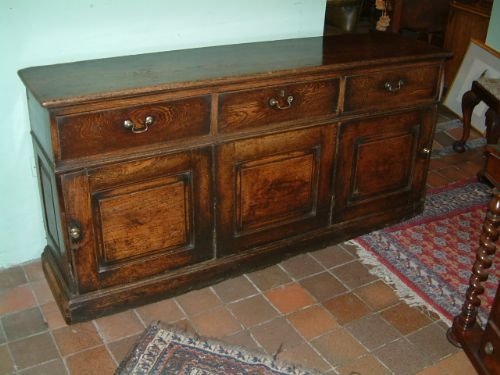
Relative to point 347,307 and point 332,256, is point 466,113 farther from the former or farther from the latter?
point 347,307

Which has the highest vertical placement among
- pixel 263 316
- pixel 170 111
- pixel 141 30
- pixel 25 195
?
pixel 141 30

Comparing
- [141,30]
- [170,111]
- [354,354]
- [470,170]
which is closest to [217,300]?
[354,354]

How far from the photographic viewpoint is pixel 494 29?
414 cm

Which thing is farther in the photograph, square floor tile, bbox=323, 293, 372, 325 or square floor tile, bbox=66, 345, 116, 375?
square floor tile, bbox=323, 293, 372, 325

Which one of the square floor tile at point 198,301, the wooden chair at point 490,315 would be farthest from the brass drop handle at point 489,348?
the square floor tile at point 198,301

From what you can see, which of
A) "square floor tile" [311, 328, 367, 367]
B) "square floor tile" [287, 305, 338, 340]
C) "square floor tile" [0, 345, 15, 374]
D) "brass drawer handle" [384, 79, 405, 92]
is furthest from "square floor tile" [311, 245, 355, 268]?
"square floor tile" [0, 345, 15, 374]

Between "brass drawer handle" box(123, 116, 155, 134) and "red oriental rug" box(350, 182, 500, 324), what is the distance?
49.9 inches

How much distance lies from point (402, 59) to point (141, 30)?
114cm

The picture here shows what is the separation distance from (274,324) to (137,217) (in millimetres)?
696

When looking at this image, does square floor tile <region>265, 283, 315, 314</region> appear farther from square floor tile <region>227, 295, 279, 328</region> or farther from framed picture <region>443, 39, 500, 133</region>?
framed picture <region>443, 39, 500, 133</region>

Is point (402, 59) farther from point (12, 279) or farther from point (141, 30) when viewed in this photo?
point (12, 279)

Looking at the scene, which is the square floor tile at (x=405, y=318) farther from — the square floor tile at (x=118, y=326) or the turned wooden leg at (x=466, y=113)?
the turned wooden leg at (x=466, y=113)

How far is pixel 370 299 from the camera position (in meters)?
2.48

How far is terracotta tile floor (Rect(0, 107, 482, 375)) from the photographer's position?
6.98 feet
